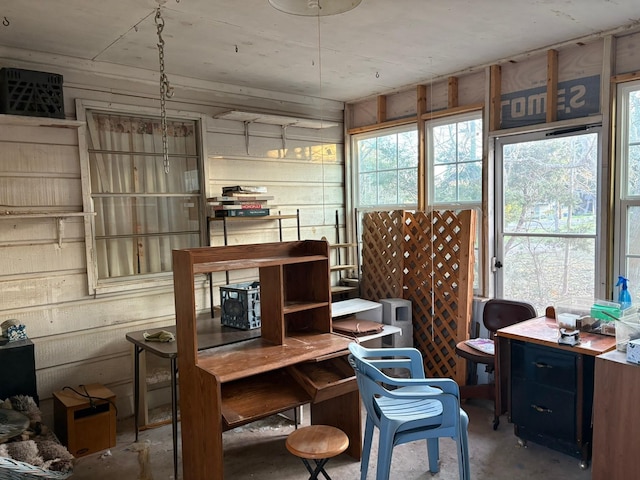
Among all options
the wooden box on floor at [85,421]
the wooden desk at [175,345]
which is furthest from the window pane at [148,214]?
the wooden box on floor at [85,421]

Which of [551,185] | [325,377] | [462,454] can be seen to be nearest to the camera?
[462,454]

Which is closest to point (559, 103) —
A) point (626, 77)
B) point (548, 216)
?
point (626, 77)

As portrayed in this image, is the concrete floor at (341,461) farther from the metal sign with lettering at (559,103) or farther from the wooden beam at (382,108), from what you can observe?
the wooden beam at (382,108)

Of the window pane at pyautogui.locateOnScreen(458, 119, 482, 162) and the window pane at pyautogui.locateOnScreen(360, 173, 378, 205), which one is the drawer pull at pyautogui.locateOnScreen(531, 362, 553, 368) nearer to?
the window pane at pyautogui.locateOnScreen(458, 119, 482, 162)

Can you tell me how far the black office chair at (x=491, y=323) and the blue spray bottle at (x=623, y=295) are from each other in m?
0.59

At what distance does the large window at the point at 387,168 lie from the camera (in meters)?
4.46

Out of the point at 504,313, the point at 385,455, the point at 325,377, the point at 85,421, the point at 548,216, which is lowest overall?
the point at 85,421

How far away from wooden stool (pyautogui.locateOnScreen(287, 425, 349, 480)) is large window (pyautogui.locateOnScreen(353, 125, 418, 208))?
2.47 meters

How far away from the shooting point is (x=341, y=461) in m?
2.99

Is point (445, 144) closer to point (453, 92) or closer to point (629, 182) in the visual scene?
point (453, 92)

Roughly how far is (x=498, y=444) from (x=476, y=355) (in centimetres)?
58

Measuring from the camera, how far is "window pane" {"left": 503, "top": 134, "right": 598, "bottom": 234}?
3.34 metres

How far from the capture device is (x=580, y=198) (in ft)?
11.1

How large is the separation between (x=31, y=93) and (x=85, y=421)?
6.71ft
